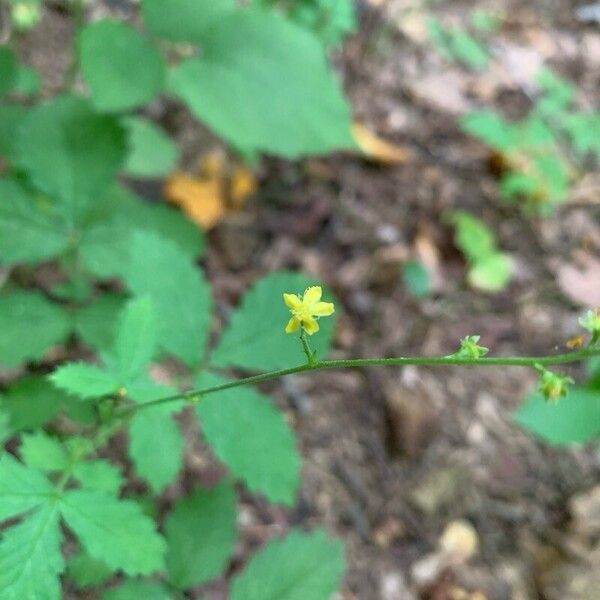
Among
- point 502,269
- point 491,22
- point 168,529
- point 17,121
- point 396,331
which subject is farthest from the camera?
point 491,22

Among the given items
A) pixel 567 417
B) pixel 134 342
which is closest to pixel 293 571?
pixel 134 342

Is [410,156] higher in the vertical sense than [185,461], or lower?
higher

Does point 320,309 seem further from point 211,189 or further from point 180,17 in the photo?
point 211,189

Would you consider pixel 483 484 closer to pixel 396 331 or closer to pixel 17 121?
pixel 396 331

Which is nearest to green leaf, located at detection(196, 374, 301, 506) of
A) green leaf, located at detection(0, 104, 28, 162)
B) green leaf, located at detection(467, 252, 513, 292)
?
green leaf, located at detection(0, 104, 28, 162)

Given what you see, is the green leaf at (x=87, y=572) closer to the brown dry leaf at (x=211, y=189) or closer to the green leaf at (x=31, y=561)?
the green leaf at (x=31, y=561)

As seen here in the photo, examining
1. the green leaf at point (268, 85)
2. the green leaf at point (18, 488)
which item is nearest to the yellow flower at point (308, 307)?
the green leaf at point (18, 488)

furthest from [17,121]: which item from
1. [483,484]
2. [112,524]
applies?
[483,484]
